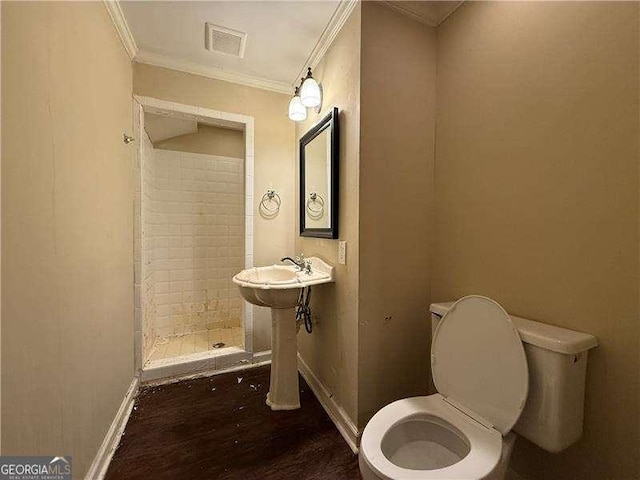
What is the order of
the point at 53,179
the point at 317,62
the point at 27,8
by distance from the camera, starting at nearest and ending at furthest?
1. the point at 27,8
2. the point at 53,179
3. the point at 317,62

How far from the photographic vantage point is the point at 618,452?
869 millimetres

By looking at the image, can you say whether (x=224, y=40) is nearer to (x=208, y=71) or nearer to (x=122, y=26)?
(x=208, y=71)

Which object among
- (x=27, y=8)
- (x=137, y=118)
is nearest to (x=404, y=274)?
(x=27, y=8)

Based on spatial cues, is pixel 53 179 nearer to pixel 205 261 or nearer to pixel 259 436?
pixel 259 436

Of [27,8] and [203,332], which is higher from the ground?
[27,8]

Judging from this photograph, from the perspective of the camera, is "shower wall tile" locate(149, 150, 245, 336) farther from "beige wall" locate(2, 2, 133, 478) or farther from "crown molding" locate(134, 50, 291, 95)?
"beige wall" locate(2, 2, 133, 478)

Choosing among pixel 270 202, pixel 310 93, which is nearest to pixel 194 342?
pixel 270 202

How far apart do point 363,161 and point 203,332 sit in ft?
8.12

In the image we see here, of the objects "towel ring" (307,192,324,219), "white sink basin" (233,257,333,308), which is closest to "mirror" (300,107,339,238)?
"towel ring" (307,192,324,219)

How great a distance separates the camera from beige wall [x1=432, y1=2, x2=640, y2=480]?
33.5 inches

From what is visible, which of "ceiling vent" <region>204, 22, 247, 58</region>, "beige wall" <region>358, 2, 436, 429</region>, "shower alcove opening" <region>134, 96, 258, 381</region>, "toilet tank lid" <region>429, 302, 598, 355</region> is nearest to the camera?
"toilet tank lid" <region>429, 302, 598, 355</region>

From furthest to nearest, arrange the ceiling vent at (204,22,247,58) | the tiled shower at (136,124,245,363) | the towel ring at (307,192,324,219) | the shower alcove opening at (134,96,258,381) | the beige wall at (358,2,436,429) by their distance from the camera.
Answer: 1. the tiled shower at (136,124,245,363)
2. the shower alcove opening at (134,96,258,381)
3. the towel ring at (307,192,324,219)
4. the ceiling vent at (204,22,247,58)
5. the beige wall at (358,2,436,429)

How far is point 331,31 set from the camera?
62.6 inches

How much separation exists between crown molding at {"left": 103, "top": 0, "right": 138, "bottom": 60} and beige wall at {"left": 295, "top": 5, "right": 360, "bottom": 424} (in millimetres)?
1167
